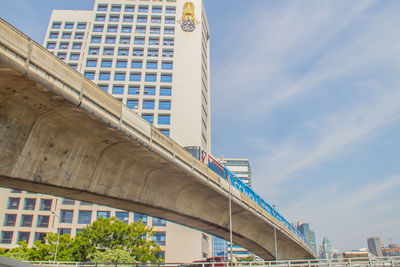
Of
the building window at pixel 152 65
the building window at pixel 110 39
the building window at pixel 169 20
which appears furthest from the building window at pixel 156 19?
the building window at pixel 152 65

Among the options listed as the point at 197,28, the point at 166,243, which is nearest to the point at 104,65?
the point at 197,28

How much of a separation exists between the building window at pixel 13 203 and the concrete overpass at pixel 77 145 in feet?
142

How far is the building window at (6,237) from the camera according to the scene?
2012 inches

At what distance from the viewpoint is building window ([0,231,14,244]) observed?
51106 mm

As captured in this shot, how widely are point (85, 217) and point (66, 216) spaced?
3360 mm

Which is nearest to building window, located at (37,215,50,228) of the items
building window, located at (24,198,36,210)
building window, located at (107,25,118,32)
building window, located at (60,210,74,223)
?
building window, located at (24,198,36,210)

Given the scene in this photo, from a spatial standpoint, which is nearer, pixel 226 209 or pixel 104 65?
pixel 226 209

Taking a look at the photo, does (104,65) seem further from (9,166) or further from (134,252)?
(9,166)

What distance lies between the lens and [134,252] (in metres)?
38.2

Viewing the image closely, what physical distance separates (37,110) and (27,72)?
210cm

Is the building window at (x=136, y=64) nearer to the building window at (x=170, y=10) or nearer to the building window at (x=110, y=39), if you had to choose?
the building window at (x=110, y=39)

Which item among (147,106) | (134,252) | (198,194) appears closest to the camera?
(198,194)

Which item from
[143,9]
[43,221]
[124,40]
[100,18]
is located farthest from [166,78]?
[43,221]

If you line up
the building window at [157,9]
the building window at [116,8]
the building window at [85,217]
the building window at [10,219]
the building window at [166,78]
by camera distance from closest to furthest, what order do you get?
the building window at [10,219] < the building window at [85,217] < the building window at [166,78] < the building window at [116,8] < the building window at [157,9]
